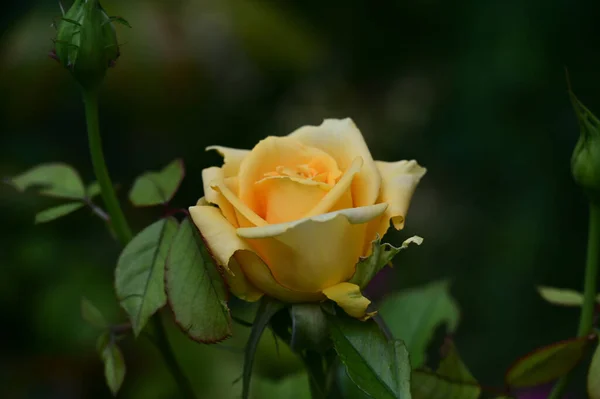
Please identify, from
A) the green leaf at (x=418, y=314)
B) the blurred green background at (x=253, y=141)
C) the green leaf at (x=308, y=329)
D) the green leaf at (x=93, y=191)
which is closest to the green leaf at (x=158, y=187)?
the green leaf at (x=93, y=191)

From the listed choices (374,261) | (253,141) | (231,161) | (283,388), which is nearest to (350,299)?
(374,261)

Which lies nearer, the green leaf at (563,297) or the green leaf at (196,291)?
the green leaf at (196,291)

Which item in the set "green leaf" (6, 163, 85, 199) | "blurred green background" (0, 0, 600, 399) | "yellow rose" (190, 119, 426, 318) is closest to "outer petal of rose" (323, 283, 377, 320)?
"yellow rose" (190, 119, 426, 318)

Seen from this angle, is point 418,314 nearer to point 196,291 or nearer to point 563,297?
point 563,297

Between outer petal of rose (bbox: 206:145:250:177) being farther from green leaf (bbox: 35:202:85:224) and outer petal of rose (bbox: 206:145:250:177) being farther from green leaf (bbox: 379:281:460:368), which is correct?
green leaf (bbox: 379:281:460:368)

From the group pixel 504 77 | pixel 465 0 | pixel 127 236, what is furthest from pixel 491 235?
pixel 127 236

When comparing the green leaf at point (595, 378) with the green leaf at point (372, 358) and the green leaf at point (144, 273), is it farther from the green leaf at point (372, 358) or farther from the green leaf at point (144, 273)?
the green leaf at point (144, 273)
